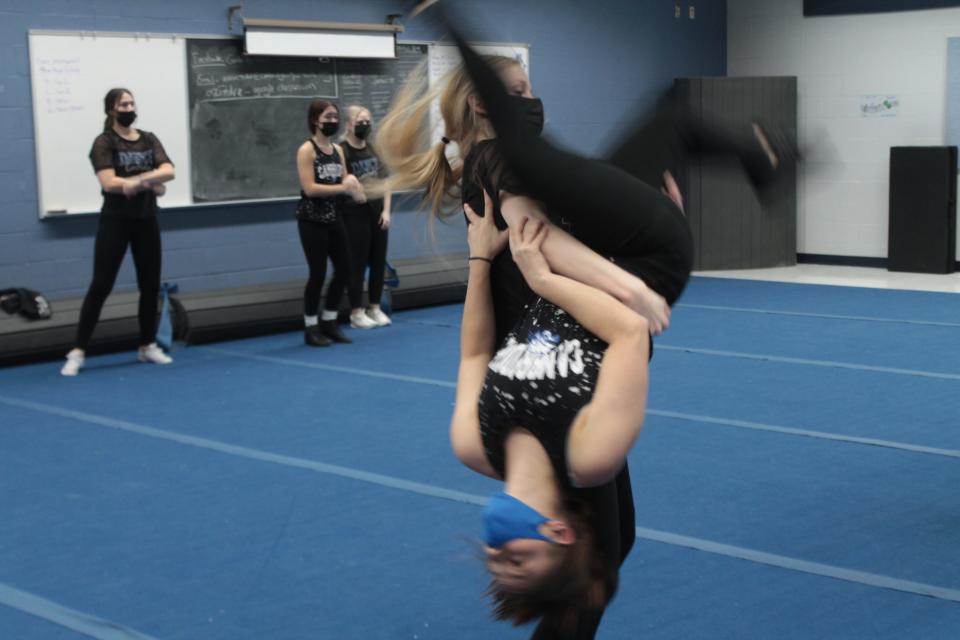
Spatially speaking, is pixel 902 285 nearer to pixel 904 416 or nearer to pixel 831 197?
pixel 831 197

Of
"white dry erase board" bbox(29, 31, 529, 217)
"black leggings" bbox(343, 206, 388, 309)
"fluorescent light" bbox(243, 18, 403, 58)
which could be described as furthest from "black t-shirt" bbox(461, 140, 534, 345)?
"fluorescent light" bbox(243, 18, 403, 58)

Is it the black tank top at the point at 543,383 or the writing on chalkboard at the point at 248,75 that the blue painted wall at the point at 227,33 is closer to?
the writing on chalkboard at the point at 248,75

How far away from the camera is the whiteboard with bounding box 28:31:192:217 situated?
24.6 feet

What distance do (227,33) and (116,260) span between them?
99.0 inches

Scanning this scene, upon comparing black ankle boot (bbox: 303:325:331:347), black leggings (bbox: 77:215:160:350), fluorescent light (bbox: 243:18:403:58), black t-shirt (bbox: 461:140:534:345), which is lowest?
black ankle boot (bbox: 303:325:331:347)

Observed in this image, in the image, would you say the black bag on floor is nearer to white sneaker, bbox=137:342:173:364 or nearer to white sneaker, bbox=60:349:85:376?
white sneaker, bbox=60:349:85:376

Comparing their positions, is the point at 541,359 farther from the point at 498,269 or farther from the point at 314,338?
the point at 314,338

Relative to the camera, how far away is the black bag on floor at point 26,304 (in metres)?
6.95

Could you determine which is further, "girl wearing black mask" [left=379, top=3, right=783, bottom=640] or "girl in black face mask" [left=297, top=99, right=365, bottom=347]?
"girl in black face mask" [left=297, top=99, right=365, bottom=347]

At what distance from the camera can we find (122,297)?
7.61 meters

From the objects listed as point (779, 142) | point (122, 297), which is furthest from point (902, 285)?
point (779, 142)

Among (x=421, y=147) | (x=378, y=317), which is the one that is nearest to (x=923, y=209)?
(x=378, y=317)

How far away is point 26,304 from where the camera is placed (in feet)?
22.8

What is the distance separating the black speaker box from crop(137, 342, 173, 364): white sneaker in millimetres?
6706
